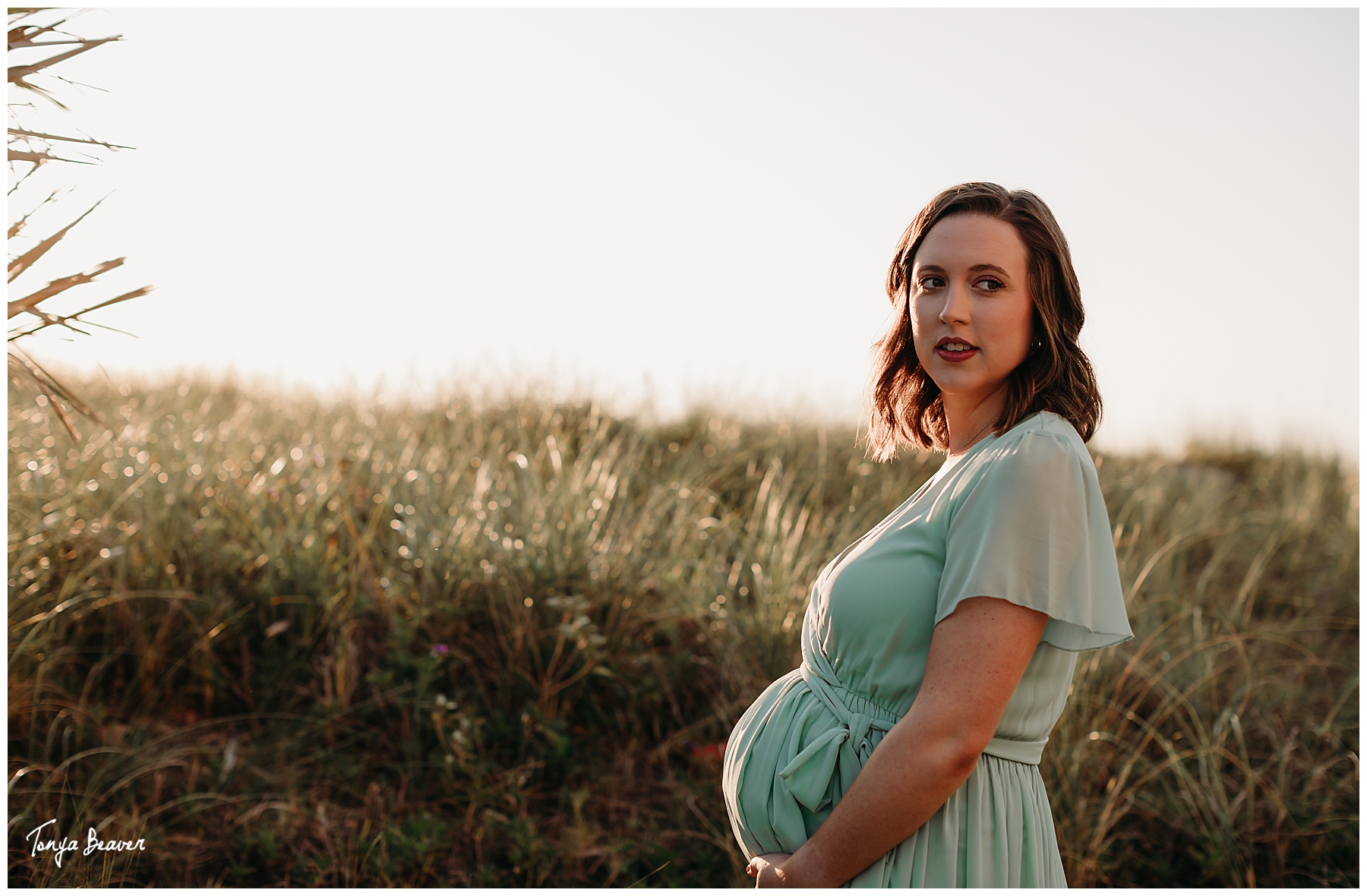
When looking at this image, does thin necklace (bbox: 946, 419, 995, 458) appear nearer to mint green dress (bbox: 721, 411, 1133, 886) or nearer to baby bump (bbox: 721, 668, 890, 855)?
mint green dress (bbox: 721, 411, 1133, 886)

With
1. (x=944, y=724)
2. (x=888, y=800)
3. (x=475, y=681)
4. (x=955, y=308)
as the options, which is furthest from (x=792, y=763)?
(x=475, y=681)

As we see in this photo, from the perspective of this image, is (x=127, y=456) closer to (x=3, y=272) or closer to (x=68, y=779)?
(x=68, y=779)

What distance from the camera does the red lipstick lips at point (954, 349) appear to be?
4.36 ft

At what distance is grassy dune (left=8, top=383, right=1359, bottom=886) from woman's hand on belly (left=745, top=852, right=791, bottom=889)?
1075mm

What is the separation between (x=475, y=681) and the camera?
131 inches

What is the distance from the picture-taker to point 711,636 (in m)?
3.38

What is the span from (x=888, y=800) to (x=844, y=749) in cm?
15

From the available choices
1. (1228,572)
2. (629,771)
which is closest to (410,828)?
(629,771)

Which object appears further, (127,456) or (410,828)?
(127,456)

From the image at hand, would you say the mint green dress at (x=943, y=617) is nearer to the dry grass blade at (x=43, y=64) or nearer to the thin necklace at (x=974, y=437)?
the thin necklace at (x=974, y=437)

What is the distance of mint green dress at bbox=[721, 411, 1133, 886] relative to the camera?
113cm

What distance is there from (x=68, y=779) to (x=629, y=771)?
195 centimetres

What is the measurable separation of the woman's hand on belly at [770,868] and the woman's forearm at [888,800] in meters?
0.06

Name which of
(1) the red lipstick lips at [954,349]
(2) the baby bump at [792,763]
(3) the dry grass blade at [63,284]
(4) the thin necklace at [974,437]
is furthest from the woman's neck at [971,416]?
(3) the dry grass blade at [63,284]
